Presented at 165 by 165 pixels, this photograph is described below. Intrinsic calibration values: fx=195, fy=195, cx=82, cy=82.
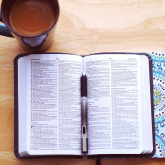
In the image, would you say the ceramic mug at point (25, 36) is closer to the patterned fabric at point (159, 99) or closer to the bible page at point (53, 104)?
the bible page at point (53, 104)

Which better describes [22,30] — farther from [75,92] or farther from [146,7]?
[146,7]

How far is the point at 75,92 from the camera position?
0.48m

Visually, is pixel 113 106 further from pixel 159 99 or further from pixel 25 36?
pixel 25 36

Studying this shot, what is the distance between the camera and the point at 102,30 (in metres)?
0.52

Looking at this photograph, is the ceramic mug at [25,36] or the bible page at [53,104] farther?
the bible page at [53,104]

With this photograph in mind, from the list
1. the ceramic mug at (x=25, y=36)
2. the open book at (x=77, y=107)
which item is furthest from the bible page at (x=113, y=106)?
the ceramic mug at (x=25, y=36)

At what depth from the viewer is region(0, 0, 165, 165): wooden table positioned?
508 millimetres

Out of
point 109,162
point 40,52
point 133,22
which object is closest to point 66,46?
point 40,52

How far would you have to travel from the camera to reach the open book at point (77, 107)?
1.55 ft

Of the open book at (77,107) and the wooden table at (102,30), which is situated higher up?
the wooden table at (102,30)

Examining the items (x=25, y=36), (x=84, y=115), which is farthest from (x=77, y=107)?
(x=25, y=36)

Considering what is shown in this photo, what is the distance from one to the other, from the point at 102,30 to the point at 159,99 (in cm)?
23

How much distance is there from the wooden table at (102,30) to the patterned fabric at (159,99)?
0.04 metres

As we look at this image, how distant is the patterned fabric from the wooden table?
1.4 inches
